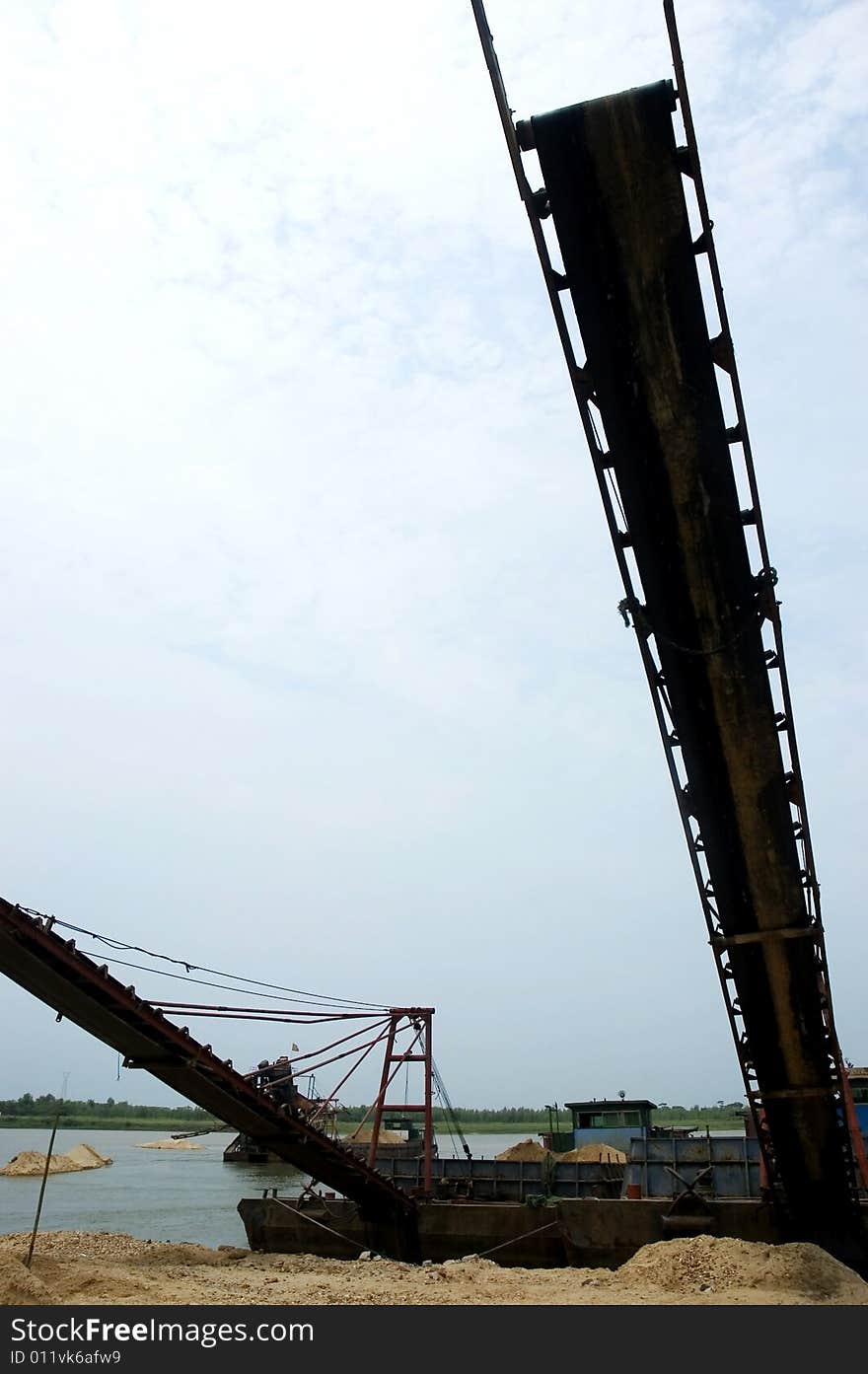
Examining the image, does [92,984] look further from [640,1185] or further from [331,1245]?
[640,1185]

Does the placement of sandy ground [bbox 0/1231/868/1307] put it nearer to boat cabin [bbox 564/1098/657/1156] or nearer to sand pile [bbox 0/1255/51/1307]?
sand pile [bbox 0/1255/51/1307]

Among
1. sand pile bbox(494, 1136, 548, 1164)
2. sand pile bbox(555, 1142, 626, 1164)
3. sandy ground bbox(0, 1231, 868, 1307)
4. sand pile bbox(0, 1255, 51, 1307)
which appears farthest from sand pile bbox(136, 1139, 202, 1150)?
sand pile bbox(0, 1255, 51, 1307)

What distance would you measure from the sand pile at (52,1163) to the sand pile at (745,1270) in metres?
39.1

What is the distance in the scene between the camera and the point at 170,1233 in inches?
1065

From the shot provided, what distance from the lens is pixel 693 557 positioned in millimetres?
8648

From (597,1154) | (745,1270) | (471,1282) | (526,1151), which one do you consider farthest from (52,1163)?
(745,1270)

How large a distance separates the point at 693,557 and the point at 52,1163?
6474cm

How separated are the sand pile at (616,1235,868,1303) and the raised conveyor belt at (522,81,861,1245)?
163 cm

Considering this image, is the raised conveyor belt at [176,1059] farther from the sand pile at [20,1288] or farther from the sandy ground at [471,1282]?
the sand pile at [20,1288]

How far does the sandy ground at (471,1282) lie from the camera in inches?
374

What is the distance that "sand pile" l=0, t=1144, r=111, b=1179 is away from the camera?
5044 centimetres

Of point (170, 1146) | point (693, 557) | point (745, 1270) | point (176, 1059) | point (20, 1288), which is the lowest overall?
point (170, 1146)

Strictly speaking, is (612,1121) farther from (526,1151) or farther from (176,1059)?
(176,1059)
